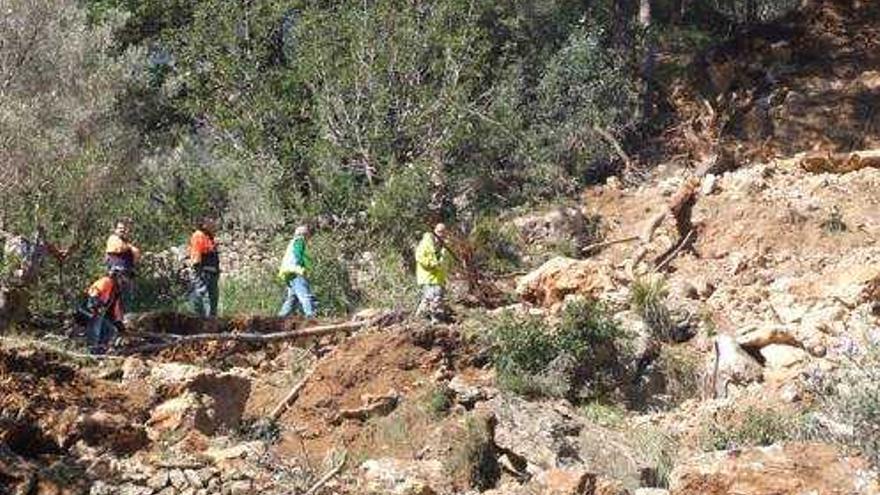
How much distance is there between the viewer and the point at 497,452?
8891mm

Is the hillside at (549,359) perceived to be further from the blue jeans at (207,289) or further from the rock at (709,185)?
the blue jeans at (207,289)

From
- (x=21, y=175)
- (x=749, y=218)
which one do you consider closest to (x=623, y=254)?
(x=749, y=218)

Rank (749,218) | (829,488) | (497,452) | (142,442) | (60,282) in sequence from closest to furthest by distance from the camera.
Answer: (829,488) → (142,442) → (497,452) → (60,282) → (749,218)

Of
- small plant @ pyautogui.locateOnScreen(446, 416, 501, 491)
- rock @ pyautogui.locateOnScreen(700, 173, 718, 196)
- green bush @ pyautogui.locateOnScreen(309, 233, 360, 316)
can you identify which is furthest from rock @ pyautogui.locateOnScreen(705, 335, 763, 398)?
rock @ pyautogui.locateOnScreen(700, 173, 718, 196)

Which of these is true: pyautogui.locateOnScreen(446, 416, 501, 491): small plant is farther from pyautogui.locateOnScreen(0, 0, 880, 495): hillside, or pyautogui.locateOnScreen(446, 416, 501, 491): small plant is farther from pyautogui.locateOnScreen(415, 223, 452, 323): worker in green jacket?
pyautogui.locateOnScreen(415, 223, 452, 323): worker in green jacket

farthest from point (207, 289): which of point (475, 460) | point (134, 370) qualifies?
point (475, 460)

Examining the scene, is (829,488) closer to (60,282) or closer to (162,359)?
(162,359)

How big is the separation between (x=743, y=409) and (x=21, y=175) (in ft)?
27.9

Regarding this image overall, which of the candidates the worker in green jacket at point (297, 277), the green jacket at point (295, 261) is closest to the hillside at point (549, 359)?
the worker in green jacket at point (297, 277)

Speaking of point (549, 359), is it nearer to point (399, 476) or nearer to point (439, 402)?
point (439, 402)

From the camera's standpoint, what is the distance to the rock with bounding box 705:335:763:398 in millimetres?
11680

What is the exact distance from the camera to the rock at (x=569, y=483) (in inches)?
302

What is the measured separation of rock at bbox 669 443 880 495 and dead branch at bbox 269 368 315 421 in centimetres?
453

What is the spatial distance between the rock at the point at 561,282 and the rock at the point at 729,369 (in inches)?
82.9
